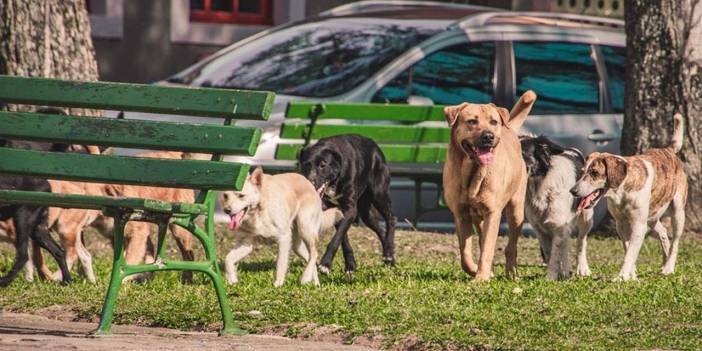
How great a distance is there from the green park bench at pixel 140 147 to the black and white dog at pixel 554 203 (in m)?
3.18

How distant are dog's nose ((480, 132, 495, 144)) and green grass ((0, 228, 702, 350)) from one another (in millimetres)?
868

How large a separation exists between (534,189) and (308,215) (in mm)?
1532

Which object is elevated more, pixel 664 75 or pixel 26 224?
pixel 664 75

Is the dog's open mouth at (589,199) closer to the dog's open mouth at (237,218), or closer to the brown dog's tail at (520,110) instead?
the brown dog's tail at (520,110)

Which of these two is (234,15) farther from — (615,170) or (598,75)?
(615,170)

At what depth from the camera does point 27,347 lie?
7.61 metres

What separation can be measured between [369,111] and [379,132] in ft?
1.14

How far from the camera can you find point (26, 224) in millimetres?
10664

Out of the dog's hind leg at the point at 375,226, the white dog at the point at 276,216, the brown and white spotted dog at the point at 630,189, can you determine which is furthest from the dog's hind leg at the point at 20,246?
the brown and white spotted dog at the point at 630,189

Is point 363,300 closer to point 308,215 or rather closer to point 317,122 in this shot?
point 308,215

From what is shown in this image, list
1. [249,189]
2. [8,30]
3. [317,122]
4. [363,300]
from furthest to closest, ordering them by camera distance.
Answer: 1. [317,122]
2. [8,30]
3. [249,189]
4. [363,300]

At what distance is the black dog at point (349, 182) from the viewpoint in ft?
39.3

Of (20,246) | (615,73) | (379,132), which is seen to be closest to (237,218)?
(20,246)

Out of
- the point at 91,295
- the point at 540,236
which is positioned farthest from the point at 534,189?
the point at 91,295
